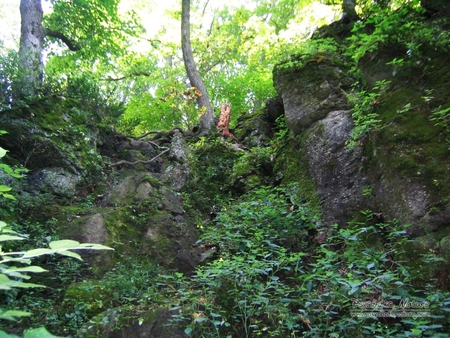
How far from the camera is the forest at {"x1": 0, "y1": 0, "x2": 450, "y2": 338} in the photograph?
280 cm

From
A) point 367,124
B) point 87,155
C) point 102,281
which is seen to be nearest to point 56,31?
point 87,155

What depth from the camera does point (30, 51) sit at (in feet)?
25.2

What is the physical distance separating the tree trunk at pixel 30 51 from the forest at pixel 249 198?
0.14ft

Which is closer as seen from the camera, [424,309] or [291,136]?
[424,309]

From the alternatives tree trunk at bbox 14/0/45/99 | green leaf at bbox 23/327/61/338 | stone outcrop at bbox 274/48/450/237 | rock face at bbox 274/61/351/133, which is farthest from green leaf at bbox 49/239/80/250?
tree trunk at bbox 14/0/45/99

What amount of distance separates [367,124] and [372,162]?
53 centimetres

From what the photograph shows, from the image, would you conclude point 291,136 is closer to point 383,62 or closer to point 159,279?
point 383,62

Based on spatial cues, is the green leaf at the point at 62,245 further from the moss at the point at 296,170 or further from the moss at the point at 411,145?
the moss at the point at 296,170

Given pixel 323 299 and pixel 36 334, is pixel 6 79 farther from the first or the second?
pixel 36 334

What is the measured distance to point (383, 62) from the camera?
486cm

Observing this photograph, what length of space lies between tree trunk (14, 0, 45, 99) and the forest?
0.14 feet

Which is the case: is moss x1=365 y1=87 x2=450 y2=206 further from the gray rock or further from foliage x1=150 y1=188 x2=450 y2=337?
the gray rock

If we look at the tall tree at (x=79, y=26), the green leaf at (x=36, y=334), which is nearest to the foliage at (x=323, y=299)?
the green leaf at (x=36, y=334)

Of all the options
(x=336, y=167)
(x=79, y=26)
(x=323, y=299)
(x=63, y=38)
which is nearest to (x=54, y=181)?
(x=336, y=167)
